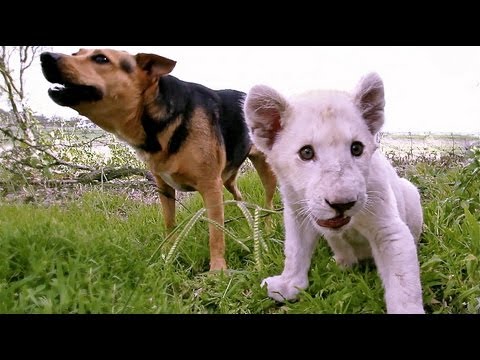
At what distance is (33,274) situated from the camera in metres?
1.70

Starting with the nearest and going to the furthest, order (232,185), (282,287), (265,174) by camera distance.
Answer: (282,287), (265,174), (232,185)

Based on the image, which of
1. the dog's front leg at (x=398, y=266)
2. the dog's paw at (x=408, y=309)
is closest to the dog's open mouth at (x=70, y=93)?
the dog's front leg at (x=398, y=266)

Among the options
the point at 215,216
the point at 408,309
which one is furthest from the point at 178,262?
the point at 408,309

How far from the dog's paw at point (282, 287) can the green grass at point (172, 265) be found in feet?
0.08

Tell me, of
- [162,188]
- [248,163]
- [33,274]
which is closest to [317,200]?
[33,274]

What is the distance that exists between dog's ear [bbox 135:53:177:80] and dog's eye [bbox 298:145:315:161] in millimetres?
840

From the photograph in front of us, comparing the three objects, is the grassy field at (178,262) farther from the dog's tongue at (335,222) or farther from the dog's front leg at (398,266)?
the dog's tongue at (335,222)

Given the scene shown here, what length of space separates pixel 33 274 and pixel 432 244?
1.45 metres

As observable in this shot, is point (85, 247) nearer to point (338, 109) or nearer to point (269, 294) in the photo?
point (269, 294)

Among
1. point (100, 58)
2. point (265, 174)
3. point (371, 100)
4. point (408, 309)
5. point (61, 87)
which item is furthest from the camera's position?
point (265, 174)

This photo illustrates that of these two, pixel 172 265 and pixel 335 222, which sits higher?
pixel 335 222

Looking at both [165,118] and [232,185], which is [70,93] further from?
[232,185]

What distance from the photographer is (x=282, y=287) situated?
1.80m

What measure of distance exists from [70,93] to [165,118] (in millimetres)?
431
